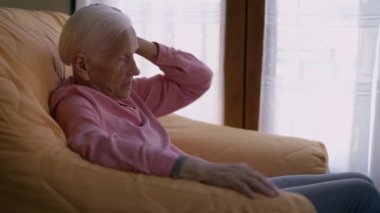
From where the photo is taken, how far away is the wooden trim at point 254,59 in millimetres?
1897

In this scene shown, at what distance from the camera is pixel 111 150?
2.86 feet

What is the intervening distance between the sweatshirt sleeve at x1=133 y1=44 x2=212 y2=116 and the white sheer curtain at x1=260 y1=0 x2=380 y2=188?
590 millimetres

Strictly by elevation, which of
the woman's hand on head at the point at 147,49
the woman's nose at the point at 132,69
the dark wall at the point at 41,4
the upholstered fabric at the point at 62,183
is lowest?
the upholstered fabric at the point at 62,183

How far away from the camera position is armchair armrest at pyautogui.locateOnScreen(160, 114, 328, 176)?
134 centimetres

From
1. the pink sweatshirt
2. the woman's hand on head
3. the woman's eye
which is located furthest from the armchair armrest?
the woman's eye

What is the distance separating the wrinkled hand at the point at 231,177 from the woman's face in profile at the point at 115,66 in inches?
13.8

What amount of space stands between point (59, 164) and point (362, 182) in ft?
2.10

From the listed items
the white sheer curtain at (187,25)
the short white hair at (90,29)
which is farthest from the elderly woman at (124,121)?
the white sheer curtain at (187,25)

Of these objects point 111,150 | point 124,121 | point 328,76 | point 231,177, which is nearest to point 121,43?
point 124,121

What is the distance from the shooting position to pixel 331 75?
1.84 metres

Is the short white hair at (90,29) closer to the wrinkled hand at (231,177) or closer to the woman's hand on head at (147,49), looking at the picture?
the woman's hand on head at (147,49)

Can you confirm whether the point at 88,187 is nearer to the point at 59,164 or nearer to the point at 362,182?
the point at 59,164

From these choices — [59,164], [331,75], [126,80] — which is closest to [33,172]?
[59,164]

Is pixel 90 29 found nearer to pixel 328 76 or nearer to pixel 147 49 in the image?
pixel 147 49
